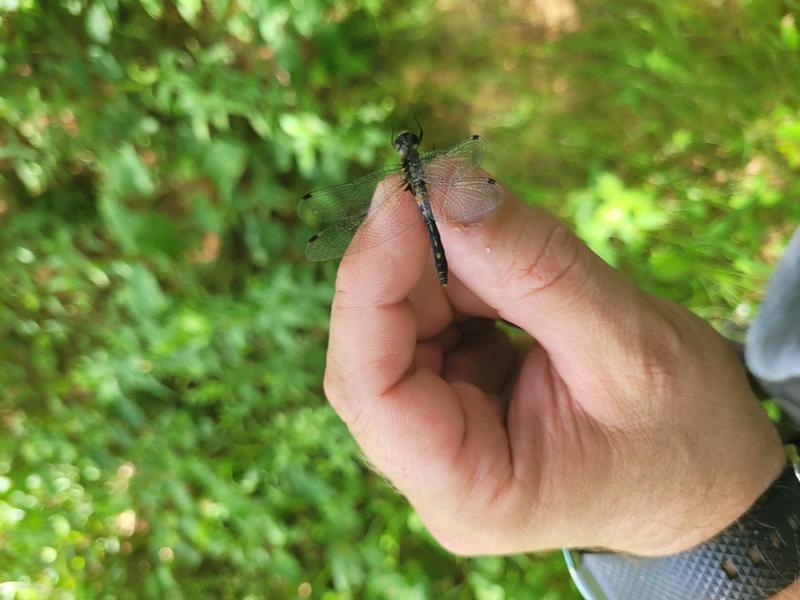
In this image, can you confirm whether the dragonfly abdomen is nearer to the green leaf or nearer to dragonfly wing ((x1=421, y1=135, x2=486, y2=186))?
dragonfly wing ((x1=421, y1=135, x2=486, y2=186))

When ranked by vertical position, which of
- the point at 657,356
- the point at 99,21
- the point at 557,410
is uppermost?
the point at 99,21

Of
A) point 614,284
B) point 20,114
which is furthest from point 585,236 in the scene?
point 20,114

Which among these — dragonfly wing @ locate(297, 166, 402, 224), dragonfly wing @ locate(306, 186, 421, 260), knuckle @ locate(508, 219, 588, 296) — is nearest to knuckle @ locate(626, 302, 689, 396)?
knuckle @ locate(508, 219, 588, 296)

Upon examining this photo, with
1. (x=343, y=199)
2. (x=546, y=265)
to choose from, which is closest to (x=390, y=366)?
(x=546, y=265)

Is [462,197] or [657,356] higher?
[462,197]

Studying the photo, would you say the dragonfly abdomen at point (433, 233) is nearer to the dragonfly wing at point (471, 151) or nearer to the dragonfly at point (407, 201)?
the dragonfly at point (407, 201)

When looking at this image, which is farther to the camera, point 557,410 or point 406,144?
point 406,144

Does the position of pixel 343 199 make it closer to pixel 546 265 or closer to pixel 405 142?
pixel 405 142

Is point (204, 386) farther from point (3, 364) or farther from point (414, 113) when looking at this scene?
point (414, 113)
